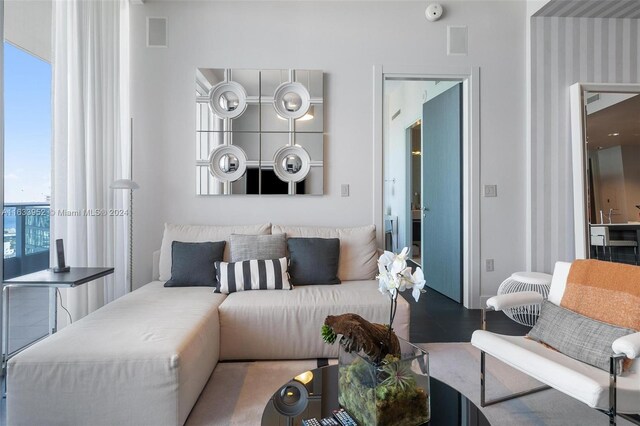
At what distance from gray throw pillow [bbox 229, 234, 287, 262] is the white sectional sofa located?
0.28m

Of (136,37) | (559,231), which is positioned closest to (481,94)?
(559,231)

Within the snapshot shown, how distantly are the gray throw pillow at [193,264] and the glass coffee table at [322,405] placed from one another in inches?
60.2

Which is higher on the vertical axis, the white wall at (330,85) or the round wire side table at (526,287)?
the white wall at (330,85)

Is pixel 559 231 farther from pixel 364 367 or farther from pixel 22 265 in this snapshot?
pixel 22 265

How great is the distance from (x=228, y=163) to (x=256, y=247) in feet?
3.14

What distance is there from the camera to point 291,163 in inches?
130

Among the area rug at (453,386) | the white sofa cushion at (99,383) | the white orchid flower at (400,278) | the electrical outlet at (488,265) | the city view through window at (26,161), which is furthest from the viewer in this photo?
the electrical outlet at (488,265)

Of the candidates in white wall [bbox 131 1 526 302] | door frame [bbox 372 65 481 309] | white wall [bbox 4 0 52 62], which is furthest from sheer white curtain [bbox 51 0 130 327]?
door frame [bbox 372 65 481 309]

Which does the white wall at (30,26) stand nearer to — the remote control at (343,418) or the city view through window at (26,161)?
the city view through window at (26,161)

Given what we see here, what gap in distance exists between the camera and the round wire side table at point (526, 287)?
9.25 feet

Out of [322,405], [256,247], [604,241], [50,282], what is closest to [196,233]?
[256,247]

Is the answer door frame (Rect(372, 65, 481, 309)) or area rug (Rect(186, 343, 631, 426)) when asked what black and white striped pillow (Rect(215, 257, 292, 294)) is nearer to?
area rug (Rect(186, 343, 631, 426))

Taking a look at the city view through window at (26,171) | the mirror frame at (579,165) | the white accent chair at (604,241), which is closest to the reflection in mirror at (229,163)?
the city view through window at (26,171)

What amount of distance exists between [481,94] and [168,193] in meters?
3.22
